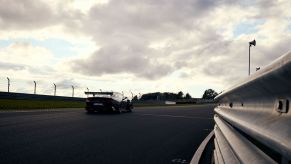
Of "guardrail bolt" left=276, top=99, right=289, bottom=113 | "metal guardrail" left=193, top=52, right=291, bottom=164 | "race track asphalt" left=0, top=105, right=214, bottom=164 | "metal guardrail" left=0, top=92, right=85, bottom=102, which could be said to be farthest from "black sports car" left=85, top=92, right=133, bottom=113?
"guardrail bolt" left=276, top=99, right=289, bottom=113

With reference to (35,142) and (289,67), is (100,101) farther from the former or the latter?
(289,67)

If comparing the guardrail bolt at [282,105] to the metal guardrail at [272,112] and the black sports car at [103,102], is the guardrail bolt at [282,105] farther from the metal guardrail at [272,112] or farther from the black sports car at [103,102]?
the black sports car at [103,102]

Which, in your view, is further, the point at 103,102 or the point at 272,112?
the point at 103,102

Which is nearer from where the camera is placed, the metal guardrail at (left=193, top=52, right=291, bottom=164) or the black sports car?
the metal guardrail at (left=193, top=52, right=291, bottom=164)

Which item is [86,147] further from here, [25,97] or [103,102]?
[25,97]

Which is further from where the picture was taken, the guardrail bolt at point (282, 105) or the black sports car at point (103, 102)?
the black sports car at point (103, 102)

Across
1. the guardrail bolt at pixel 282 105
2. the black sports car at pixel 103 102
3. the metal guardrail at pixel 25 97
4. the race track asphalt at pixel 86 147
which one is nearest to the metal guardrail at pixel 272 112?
the guardrail bolt at pixel 282 105

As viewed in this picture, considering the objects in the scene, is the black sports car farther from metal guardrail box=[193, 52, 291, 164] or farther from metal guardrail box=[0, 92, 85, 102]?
metal guardrail box=[193, 52, 291, 164]

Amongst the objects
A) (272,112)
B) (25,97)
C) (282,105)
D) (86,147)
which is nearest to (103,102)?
(86,147)

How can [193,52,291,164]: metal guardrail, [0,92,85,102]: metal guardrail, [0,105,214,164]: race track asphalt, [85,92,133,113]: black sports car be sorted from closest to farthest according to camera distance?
[193,52,291,164]: metal guardrail < [0,105,214,164]: race track asphalt < [85,92,133,113]: black sports car < [0,92,85,102]: metal guardrail

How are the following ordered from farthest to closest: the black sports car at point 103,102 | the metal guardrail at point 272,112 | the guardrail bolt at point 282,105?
the black sports car at point 103,102 → the guardrail bolt at point 282,105 → the metal guardrail at point 272,112

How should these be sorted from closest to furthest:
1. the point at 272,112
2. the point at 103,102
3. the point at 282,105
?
the point at 282,105
the point at 272,112
the point at 103,102

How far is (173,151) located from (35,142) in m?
2.98

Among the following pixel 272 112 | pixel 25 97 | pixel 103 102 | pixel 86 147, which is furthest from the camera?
pixel 25 97
